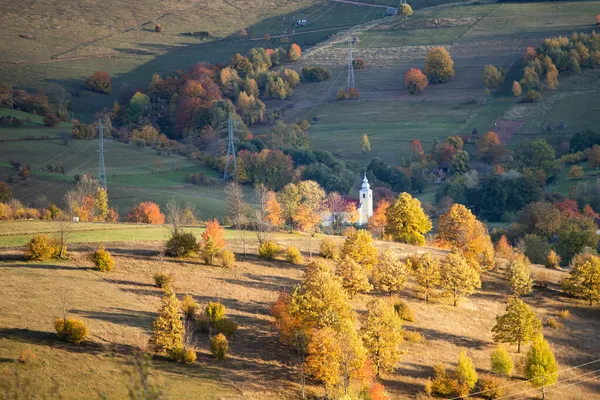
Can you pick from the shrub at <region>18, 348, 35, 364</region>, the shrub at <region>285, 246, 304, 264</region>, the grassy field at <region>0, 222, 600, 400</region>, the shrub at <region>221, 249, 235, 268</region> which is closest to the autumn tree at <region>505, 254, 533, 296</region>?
the grassy field at <region>0, 222, 600, 400</region>

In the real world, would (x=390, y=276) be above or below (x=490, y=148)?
below

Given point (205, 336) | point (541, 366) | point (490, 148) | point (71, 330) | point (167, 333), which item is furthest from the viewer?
point (490, 148)

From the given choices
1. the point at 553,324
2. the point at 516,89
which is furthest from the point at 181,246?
the point at 516,89

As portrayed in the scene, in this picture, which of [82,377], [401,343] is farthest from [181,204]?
[82,377]

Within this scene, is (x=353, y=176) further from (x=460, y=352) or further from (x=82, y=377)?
(x=82, y=377)

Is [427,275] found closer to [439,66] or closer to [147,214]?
[147,214]

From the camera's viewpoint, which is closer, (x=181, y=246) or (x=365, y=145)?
(x=181, y=246)
